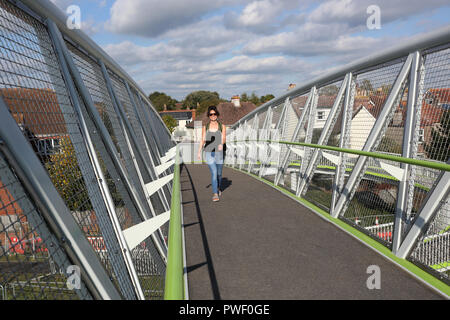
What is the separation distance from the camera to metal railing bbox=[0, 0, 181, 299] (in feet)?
5.24

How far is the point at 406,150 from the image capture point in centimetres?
397

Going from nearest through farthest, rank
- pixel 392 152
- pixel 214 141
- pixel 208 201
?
pixel 392 152 → pixel 214 141 → pixel 208 201

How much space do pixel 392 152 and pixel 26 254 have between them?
14.1ft

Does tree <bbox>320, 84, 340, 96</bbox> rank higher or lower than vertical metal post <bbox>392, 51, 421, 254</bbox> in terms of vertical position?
higher

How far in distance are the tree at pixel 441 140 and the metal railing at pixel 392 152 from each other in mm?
10

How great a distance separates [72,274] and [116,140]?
2839 mm

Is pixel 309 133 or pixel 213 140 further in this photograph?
pixel 309 133

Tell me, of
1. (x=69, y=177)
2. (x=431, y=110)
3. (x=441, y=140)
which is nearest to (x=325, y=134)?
(x=431, y=110)

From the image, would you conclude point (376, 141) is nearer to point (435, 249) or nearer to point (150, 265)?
point (435, 249)

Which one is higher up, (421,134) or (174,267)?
(421,134)

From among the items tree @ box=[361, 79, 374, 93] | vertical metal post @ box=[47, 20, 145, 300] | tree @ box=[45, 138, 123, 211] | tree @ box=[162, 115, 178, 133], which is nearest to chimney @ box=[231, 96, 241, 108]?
tree @ box=[162, 115, 178, 133]

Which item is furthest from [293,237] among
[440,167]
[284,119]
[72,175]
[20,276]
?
[284,119]

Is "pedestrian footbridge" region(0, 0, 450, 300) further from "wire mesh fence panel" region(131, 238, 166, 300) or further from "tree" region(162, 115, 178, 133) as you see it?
"tree" region(162, 115, 178, 133)
